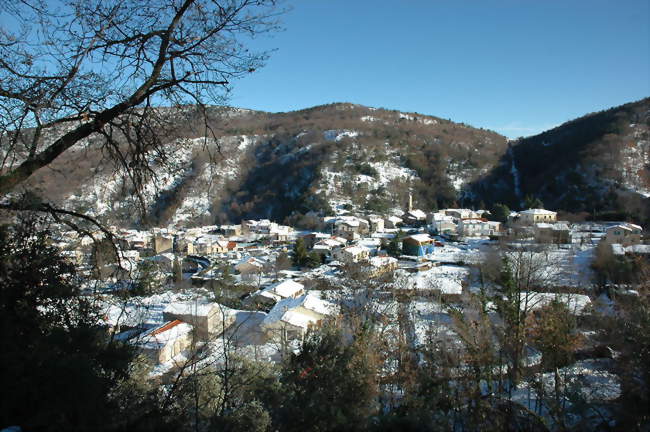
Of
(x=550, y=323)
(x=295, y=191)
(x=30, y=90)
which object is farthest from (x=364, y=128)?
(x=30, y=90)

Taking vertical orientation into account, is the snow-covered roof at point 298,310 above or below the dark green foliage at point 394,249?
below

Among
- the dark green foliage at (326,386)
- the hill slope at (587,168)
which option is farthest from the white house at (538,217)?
the dark green foliage at (326,386)

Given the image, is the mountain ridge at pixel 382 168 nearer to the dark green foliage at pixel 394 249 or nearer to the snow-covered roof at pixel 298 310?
the dark green foliage at pixel 394 249

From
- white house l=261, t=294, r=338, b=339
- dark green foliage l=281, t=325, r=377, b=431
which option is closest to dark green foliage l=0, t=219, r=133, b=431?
dark green foliage l=281, t=325, r=377, b=431

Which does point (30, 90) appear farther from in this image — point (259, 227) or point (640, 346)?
point (259, 227)

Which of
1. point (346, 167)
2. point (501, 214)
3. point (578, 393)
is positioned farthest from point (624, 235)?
point (346, 167)

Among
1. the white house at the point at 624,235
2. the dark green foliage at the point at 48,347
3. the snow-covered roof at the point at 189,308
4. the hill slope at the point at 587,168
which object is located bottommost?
the snow-covered roof at the point at 189,308

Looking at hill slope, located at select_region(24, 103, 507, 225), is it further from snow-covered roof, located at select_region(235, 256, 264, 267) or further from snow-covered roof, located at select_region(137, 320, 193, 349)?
snow-covered roof, located at select_region(137, 320, 193, 349)

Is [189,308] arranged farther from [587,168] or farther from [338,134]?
[338,134]
